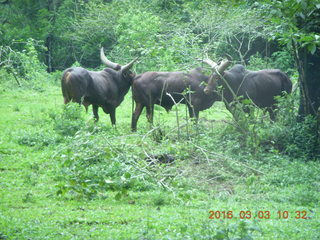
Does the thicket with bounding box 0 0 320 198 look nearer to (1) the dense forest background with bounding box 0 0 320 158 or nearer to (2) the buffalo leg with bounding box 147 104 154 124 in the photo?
(1) the dense forest background with bounding box 0 0 320 158

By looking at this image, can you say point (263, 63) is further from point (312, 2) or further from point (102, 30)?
point (312, 2)

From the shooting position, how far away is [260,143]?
33.9 ft

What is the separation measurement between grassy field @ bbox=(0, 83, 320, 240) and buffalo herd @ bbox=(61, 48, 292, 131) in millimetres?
1969

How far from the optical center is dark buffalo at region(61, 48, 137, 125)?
1310cm

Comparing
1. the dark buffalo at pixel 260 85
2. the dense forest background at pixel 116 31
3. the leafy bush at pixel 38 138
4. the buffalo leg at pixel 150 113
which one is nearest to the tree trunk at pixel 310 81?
the dark buffalo at pixel 260 85

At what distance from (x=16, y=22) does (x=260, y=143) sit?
881 inches

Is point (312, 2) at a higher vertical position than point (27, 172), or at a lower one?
higher

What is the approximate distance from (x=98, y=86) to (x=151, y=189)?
6.52 metres

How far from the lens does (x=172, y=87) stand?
13.6 metres

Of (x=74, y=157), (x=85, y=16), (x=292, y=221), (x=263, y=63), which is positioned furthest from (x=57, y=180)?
(x=85, y=16)

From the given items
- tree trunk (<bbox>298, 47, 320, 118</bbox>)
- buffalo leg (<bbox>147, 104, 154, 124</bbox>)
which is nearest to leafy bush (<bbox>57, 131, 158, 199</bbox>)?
buffalo leg (<bbox>147, 104, 154, 124</bbox>)

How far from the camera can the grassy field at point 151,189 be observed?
19.5 feet
